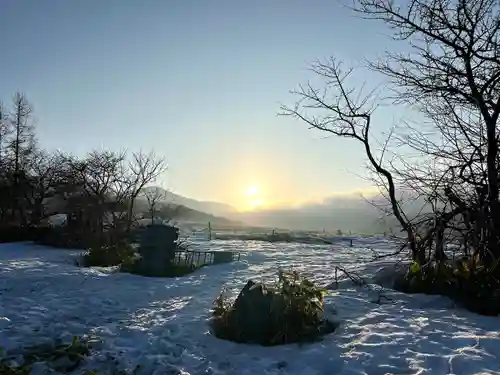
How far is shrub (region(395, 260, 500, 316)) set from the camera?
278 inches

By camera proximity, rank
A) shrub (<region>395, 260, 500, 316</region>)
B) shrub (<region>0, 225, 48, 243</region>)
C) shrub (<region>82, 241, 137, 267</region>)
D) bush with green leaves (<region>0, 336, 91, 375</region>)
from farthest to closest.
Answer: shrub (<region>0, 225, 48, 243</region>) → shrub (<region>82, 241, 137, 267</region>) → shrub (<region>395, 260, 500, 316</region>) → bush with green leaves (<region>0, 336, 91, 375</region>)

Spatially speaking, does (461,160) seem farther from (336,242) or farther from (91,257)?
(336,242)

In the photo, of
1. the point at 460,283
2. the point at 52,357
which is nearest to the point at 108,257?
the point at 52,357

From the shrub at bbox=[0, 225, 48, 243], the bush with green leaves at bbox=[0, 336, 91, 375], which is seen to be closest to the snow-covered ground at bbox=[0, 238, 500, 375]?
the bush with green leaves at bbox=[0, 336, 91, 375]

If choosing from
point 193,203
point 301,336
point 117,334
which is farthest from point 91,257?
point 193,203

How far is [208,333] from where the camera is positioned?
6.39 metres

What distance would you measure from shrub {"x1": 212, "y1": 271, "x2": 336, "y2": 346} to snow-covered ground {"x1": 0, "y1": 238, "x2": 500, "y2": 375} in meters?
0.22

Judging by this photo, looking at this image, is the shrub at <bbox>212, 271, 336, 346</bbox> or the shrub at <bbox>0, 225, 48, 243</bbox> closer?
the shrub at <bbox>212, 271, 336, 346</bbox>

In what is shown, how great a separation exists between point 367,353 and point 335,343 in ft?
1.77

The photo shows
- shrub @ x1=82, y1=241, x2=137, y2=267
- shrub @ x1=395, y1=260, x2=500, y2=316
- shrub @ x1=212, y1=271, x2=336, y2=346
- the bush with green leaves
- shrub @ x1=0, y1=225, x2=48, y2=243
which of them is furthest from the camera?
shrub @ x1=0, y1=225, x2=48, y2=243

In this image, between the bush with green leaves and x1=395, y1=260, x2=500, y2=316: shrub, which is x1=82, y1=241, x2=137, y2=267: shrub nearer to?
the bush with green leaves

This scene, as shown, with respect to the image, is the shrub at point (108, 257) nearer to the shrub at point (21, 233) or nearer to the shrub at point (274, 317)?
the shrub at point (274, 317)

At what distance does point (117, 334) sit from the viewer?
253 inches

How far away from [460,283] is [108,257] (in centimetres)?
1028
